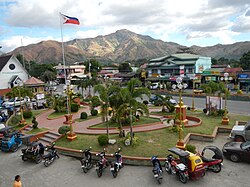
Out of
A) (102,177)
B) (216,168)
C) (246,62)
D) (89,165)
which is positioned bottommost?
(102,177)

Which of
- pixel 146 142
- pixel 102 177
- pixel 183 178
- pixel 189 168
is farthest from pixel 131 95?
pixel 183 178

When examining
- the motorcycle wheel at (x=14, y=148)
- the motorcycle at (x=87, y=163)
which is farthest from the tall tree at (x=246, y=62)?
the motorcycle wheel at (x=14, y=148)

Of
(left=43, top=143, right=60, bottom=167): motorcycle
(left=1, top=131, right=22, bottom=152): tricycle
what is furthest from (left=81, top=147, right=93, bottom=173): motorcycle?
Result: (left=1, top=131, right=22, bottom=152): tricycle

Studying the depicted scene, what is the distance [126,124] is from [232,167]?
938cm

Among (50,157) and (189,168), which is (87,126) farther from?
(189,168)

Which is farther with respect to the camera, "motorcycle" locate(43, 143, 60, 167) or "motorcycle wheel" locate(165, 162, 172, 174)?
"motorcycle" locate(43, 143, 60, 167)

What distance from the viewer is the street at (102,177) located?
10281mm

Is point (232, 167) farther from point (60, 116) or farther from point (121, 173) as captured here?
point (60, 116)

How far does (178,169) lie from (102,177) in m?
3.96

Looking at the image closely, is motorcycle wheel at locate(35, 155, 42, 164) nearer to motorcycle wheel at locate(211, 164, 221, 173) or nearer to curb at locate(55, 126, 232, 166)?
curb at locate(55, 126, 232, 166)

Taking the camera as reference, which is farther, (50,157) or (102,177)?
(50,157)

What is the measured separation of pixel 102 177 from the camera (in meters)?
11.2

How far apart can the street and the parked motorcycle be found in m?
0.24

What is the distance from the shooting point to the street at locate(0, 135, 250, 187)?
10281 mm
